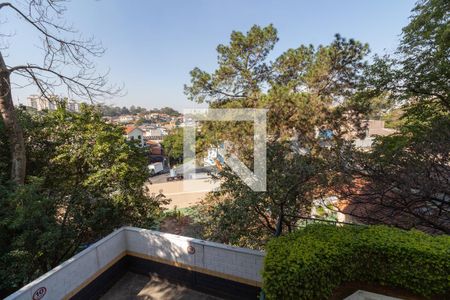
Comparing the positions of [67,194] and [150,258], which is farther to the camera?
[67,194]

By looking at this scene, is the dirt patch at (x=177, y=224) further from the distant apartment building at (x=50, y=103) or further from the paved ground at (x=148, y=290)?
the distant apartment building at (x=50, y=103)

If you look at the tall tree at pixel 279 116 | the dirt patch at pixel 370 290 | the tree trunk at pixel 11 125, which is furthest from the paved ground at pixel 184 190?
the dirt patch at pixel 370 290

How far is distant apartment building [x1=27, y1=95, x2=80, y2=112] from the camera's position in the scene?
6371mm

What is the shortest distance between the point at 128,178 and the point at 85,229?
5.18 feet

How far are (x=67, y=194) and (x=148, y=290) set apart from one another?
2991mm

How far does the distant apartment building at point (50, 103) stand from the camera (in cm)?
637

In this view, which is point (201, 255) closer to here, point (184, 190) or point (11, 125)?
point (11, 125)

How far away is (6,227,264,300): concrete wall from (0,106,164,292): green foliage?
2.34 ft

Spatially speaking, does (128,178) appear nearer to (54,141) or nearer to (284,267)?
(54,141)

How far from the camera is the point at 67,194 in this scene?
5656 millimetres

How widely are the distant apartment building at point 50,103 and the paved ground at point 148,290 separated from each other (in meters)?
4.92

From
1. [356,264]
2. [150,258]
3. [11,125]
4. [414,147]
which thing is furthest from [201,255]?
[11,125]

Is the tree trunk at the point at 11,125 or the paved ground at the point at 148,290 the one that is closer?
the paved ground at the point at 148,290

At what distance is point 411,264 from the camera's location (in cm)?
274
